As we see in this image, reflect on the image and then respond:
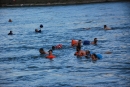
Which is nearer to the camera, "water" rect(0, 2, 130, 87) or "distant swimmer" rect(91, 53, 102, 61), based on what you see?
"water" rect(0, 2, 130, 87)

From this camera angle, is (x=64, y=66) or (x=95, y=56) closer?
(x=64, y=66)

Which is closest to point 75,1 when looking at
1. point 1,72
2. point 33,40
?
point 33,40

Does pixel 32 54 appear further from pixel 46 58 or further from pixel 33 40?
pixel 33 40

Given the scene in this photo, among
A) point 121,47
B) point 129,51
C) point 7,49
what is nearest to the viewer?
point 129,51

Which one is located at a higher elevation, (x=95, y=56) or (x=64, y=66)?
(x=95, y=56)

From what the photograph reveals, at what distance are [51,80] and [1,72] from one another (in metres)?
6.52

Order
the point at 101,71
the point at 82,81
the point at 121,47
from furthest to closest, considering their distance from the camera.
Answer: the point at 121,47 → the point at 101,71 → the point at 82,81

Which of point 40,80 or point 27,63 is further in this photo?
point 27,63

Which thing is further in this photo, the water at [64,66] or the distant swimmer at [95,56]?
the distant swimmer at [95,56]

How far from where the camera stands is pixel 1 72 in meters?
38.6

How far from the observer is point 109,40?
56219 mm

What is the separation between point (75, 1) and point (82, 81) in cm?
13687

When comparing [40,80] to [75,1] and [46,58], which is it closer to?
[46,58]

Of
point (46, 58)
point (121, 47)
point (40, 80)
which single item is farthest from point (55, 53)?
point (40, 80)
